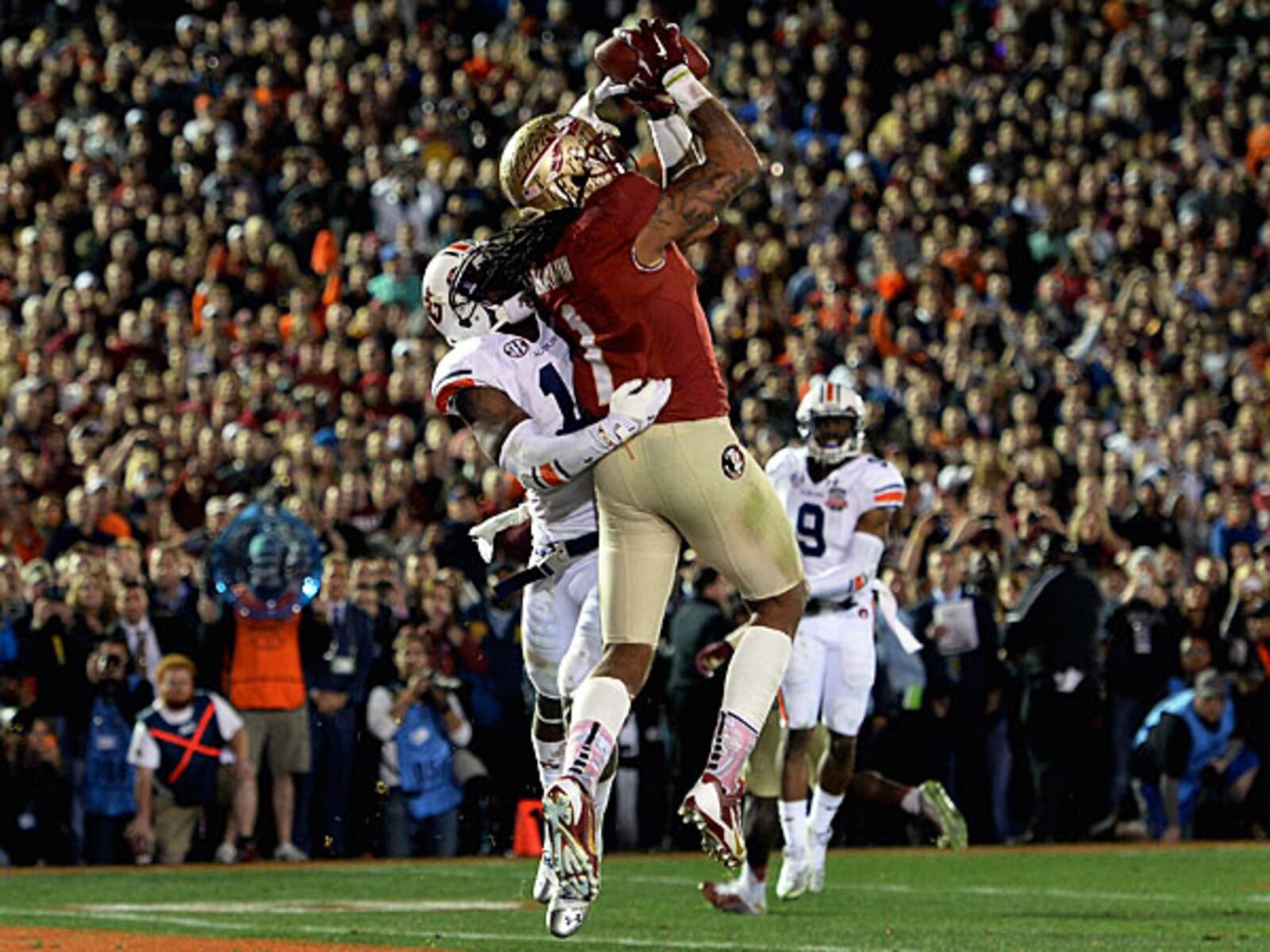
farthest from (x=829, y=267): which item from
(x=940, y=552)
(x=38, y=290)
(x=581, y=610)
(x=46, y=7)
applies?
(x=581, y=610)

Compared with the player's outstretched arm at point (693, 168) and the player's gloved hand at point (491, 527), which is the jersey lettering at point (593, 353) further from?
the player's gloved hand at point (491, 527)

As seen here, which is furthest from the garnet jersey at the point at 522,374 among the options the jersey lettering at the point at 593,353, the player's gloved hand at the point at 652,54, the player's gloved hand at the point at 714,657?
the player's gloved hand at the point at 714,657

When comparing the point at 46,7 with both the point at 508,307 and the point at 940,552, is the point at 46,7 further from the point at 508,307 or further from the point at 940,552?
Result: the point at 508,307

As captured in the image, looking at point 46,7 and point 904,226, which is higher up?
point 46,7

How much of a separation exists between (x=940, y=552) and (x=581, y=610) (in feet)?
22.3

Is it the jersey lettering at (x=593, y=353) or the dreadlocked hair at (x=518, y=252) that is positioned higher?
the dreadlocked hair at (x=518, y=252)

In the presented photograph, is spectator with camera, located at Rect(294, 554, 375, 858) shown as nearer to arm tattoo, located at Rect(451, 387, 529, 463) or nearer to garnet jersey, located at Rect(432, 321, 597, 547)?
garnet jersey, located at Rect(432, 321, 597, 547)

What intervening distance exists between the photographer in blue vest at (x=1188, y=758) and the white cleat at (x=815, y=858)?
4.05 metres

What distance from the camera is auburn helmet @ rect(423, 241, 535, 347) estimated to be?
7559mm

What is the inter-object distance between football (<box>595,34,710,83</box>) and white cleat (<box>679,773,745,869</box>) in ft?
6.27

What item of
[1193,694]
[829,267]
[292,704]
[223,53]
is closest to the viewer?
[292,704]

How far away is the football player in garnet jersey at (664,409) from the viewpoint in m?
6.97

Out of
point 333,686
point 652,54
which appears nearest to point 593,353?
point 652,54

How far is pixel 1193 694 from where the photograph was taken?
1485cm
